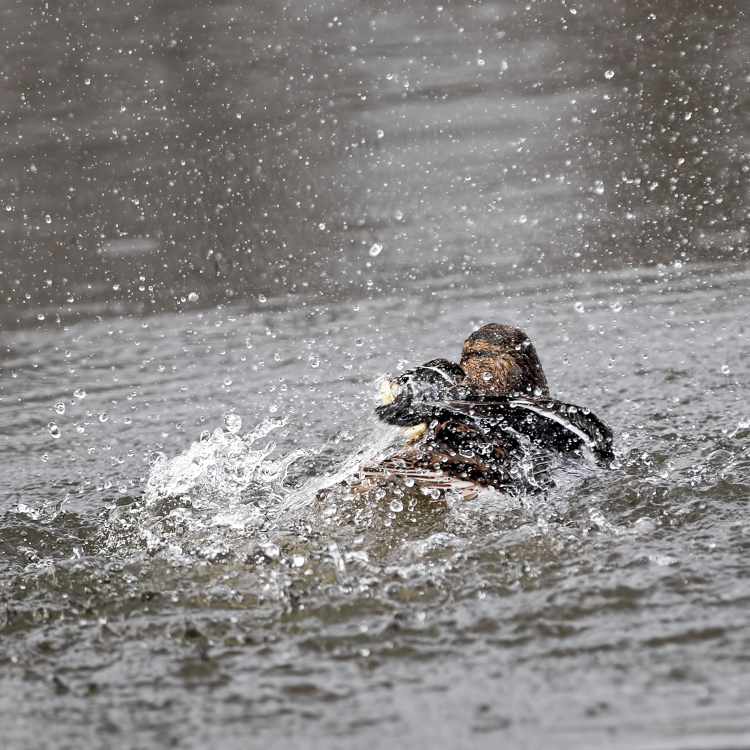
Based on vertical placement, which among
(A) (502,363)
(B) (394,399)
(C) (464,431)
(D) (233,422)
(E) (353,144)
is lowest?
(C) (464,431)

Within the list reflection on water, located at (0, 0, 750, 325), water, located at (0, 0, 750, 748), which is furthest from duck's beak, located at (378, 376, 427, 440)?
reflection on water, located at (0, 0, 750, 325)

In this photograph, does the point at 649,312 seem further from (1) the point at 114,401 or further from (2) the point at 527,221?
(1) the point at 114,401

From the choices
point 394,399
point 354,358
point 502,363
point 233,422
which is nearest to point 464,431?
point 394,399

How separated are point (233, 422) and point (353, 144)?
4111 mm

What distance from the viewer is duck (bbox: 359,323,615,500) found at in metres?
2.90

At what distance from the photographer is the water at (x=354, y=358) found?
236 centimetres

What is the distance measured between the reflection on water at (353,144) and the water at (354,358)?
34 millimetres

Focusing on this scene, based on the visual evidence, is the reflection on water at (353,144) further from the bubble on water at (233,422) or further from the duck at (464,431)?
the duck at (464,431)

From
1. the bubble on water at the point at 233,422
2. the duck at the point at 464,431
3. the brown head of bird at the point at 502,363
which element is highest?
the bubble on water at the point at 233,422

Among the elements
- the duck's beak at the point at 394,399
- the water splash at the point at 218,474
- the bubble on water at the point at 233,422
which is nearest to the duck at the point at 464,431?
the duck's beak at the point at 394,399

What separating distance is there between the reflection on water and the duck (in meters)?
2.72

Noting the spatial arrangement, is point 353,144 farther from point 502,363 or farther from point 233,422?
point 502,363

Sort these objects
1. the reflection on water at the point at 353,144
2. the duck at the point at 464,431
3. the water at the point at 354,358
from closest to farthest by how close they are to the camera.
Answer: the water at the point at 354,358, the duck at the point at 464,431, the reflection on water at the point at 353,144

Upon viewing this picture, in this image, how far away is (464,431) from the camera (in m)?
2.92
